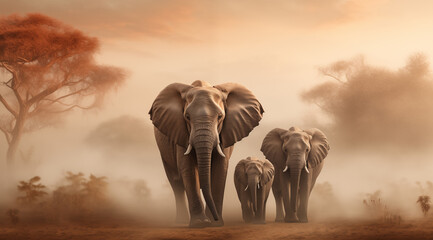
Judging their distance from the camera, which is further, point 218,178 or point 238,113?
point 238,113

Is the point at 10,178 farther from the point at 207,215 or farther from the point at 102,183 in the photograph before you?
the point at 207,215

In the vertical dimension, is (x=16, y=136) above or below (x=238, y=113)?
above

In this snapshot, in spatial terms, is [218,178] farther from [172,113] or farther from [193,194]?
[172,113]

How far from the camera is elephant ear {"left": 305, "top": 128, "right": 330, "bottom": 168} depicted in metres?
15.3

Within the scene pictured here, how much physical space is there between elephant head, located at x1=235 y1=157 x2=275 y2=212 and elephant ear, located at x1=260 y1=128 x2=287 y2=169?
44cm

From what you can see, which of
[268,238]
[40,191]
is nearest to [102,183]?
[40,191]

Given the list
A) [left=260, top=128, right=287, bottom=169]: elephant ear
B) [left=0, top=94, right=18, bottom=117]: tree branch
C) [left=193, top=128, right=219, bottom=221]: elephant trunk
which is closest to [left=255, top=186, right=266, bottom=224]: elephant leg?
[left=260, top=128, right=287, bottom=169]: elephant ear

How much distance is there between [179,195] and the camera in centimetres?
1452

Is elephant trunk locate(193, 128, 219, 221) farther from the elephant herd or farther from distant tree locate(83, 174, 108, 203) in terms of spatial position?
distant tree locate(83, 174, 108, 203)

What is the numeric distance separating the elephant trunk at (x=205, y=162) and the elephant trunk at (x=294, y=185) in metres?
3.54

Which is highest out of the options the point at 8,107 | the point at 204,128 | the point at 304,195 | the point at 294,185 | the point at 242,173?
the point at 8,107

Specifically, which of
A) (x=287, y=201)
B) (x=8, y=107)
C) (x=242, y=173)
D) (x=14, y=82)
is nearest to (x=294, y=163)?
(x=287, y=201)

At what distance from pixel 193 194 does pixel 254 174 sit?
3442 mm

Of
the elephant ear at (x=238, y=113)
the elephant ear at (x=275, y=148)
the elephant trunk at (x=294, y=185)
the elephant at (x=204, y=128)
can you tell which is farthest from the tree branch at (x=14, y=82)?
the elephant ear at (x=238, y=113)
